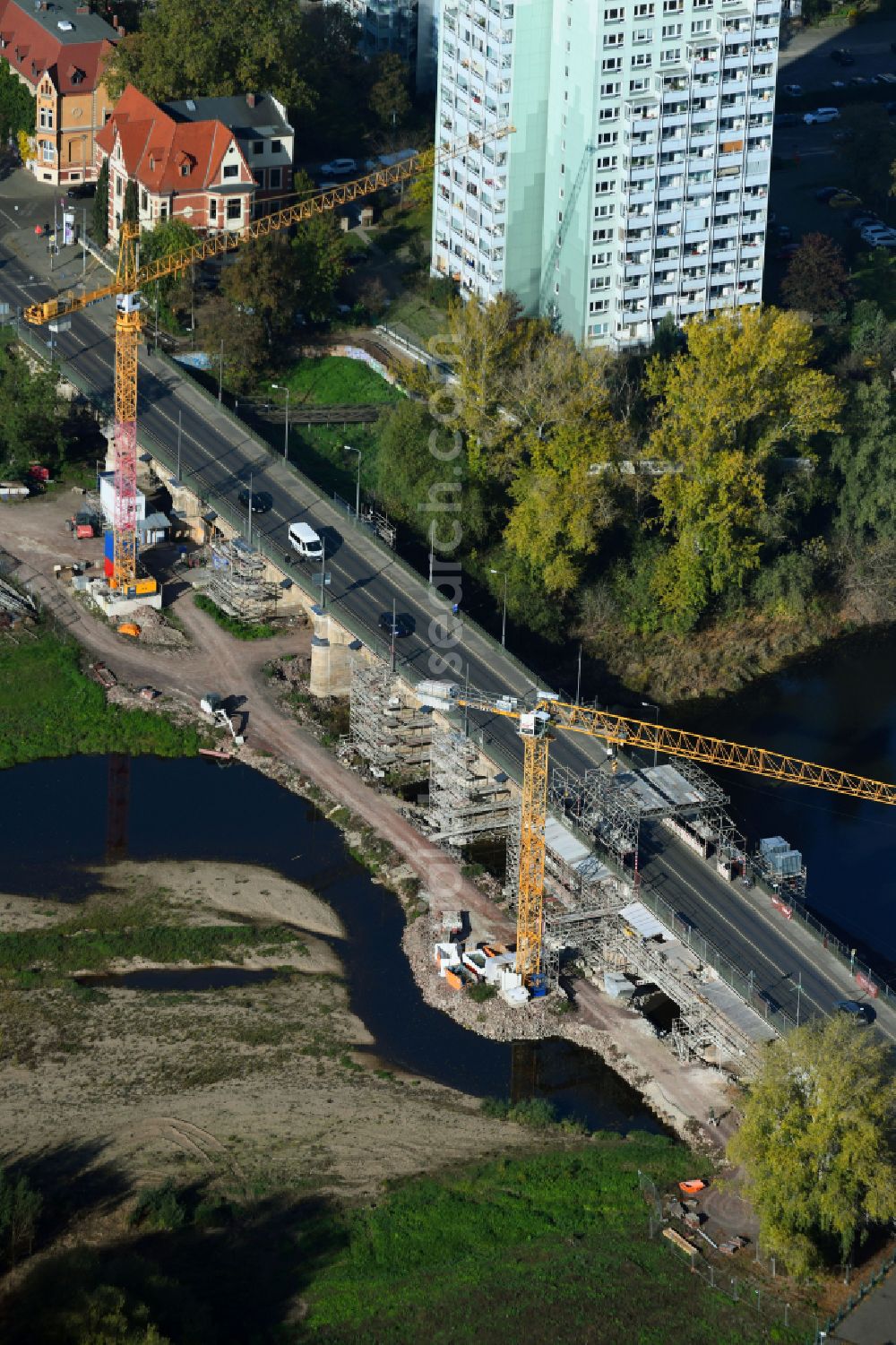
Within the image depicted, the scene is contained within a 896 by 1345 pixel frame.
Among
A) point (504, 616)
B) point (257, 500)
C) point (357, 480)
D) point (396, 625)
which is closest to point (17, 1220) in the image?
point (396, 625)

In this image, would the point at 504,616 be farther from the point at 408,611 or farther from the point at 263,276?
the point at 263,276

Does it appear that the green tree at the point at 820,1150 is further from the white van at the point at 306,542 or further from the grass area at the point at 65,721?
the white van at the point at 306,542

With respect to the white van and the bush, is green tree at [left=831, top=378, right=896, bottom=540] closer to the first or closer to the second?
the white van

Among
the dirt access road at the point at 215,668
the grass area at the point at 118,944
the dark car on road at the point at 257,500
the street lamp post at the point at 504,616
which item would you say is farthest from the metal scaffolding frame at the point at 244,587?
the grass area at the point at 118,944

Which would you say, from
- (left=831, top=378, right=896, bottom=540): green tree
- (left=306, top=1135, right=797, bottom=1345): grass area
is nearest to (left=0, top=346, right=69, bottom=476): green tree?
(left=831, top=378, right=896, bottom=540): green tree

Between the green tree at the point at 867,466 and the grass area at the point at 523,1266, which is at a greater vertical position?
the green tree at the point at 867,466

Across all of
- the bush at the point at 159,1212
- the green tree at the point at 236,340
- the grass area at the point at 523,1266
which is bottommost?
the grass area at the point at 523,1266
